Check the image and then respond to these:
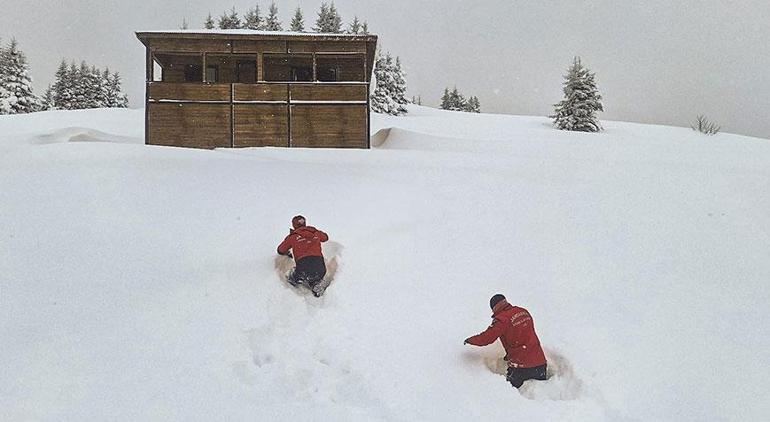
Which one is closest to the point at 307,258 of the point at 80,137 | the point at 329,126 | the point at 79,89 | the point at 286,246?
the point at 286,246

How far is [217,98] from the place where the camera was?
61.0 feet

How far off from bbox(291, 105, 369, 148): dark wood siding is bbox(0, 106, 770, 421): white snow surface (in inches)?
201

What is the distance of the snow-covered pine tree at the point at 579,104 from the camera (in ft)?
112

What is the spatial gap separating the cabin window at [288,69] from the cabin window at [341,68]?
471 millimetres

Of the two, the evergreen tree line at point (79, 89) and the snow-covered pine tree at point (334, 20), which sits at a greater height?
the snow-covered pine tree at point (334, 20)

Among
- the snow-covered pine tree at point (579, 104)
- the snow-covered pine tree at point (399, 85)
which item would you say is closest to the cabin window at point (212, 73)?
the snow-covered pine tree at point (579, 104)

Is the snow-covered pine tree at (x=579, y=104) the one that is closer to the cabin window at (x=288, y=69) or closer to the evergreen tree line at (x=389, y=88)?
the evergreen tree line at (x=389, y=88)

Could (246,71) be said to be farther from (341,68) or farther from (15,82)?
(15,82)

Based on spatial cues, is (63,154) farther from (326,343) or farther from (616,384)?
(616,384)

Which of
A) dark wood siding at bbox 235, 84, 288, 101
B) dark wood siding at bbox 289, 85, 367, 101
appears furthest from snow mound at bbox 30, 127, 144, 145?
dark wood siding at bbox 289, 85, 367, 101

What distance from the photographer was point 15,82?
4288 centimetres

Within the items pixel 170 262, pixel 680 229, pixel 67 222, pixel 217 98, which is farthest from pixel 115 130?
pixel 680 229

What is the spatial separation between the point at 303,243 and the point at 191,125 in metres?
12.9

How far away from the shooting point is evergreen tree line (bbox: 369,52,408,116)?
43944 mm
